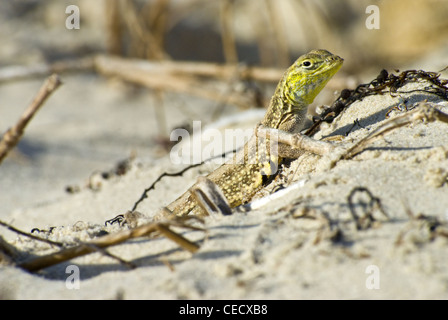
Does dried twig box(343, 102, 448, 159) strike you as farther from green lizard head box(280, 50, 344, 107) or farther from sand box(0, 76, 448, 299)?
green lizard head box(280, 50, 344, 107)

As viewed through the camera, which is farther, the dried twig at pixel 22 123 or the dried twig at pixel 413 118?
the dried twig at pixel 22 123

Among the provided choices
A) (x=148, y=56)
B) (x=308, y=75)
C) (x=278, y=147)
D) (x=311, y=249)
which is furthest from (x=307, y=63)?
(x=148, y=56)

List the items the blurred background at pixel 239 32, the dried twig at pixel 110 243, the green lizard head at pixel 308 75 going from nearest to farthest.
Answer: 1. the dried twig at pixel 110 243
2. the green lizard head at pixel 308 75
3. the blurred background at pixel 239 32

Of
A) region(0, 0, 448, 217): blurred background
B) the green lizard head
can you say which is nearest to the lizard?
the green lizard head

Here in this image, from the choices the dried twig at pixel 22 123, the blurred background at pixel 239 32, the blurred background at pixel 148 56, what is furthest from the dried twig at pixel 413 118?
the blurred background at pixel 239 32

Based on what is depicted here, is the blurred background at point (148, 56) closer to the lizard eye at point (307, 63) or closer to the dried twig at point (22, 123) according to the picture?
the dried twig at point (22, 123)

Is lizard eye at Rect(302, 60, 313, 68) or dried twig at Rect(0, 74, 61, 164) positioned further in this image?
lizard eye at Rect(302, 60, 313, 68)
